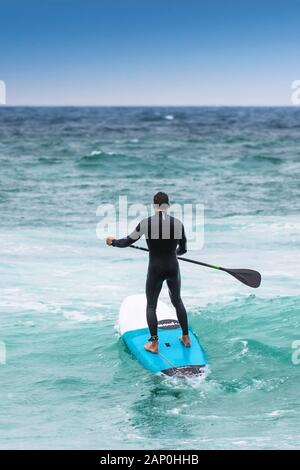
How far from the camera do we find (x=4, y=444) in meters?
6.29

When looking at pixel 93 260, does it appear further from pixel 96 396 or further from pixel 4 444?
pixel 4 444

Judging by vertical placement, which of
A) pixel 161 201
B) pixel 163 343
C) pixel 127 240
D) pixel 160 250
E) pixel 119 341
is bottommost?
pixel 119 341

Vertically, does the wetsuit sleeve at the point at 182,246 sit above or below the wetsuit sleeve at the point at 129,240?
below

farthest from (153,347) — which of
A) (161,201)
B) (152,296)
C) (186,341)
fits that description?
(161,201)

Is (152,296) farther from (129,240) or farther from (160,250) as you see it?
(129,240)

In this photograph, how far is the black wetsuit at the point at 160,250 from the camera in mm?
7676

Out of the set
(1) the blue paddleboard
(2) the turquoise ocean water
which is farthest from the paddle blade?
(1) the blue paddleboard

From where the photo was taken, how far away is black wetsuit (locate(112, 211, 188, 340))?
25.2ft

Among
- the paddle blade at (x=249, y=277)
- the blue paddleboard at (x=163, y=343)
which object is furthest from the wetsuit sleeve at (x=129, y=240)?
the paddle blade at (x=249, y=277)

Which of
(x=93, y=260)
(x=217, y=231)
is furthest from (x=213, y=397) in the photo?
(x=217, y=231)

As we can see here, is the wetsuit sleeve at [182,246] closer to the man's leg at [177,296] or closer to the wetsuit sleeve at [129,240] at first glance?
the man's leg at [177,296]

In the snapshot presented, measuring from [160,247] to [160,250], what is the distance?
0.04 m

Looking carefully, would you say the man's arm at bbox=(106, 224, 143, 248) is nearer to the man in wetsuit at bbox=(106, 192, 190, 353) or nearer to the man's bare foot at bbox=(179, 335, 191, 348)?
the man in wetsuit at bbox=(106, 192, 190, 353)

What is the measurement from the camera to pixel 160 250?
25.6ft
